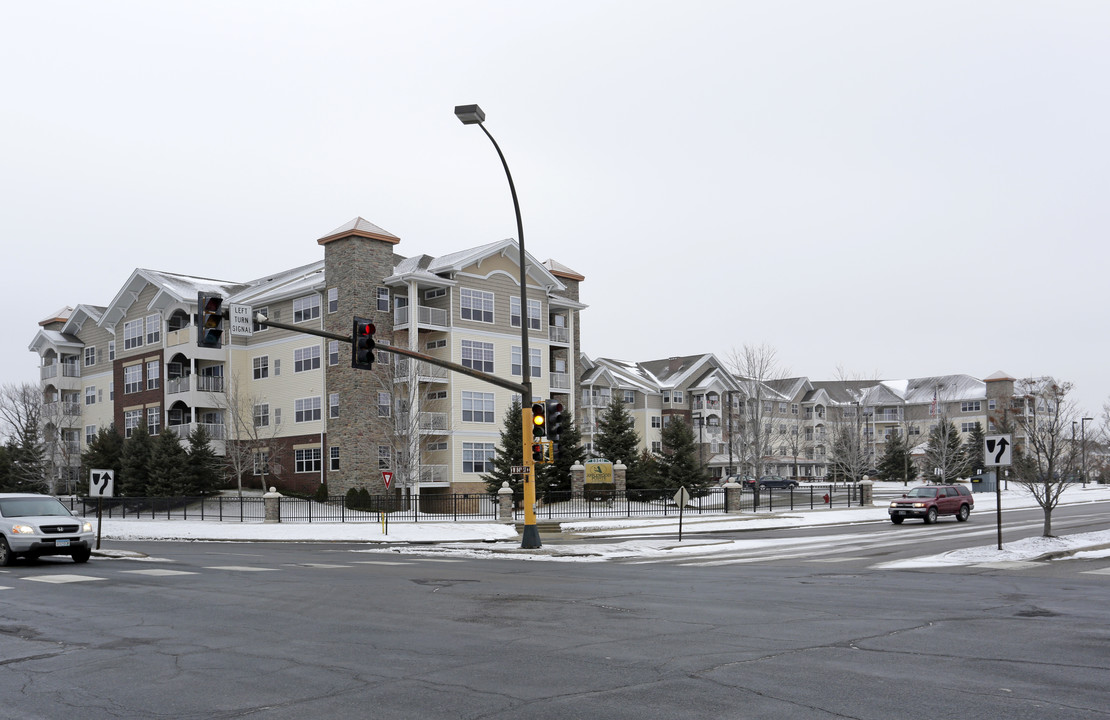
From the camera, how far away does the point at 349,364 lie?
183 ft

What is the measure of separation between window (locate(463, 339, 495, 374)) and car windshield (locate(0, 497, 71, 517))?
112ft

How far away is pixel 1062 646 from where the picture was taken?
396 inches

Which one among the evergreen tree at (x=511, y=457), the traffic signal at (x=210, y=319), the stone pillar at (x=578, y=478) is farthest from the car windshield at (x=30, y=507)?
the stone pillar at (x=578, y=478)

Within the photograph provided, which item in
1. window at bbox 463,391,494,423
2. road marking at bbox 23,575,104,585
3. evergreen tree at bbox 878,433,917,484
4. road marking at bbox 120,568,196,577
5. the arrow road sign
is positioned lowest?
evergreen tree at bbox 878,433,917,484

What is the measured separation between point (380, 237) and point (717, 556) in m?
35.9

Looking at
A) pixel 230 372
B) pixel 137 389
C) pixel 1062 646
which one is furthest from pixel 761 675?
pixel 137 389

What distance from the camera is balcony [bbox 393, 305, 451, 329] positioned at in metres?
55.2

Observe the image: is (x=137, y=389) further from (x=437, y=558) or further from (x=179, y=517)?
(x=437, y=558)

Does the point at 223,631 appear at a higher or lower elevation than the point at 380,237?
lower

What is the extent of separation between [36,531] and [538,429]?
12.1 metres

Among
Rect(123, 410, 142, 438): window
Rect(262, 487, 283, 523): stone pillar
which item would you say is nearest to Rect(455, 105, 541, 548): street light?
Rect(262, 487, 283, 523): stone pillar

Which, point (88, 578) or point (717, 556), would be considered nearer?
point (88, 578)

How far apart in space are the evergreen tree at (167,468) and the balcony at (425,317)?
15.4m

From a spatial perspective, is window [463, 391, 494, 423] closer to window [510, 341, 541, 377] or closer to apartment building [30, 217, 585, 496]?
apartment building [30, 217, 585, 496]
